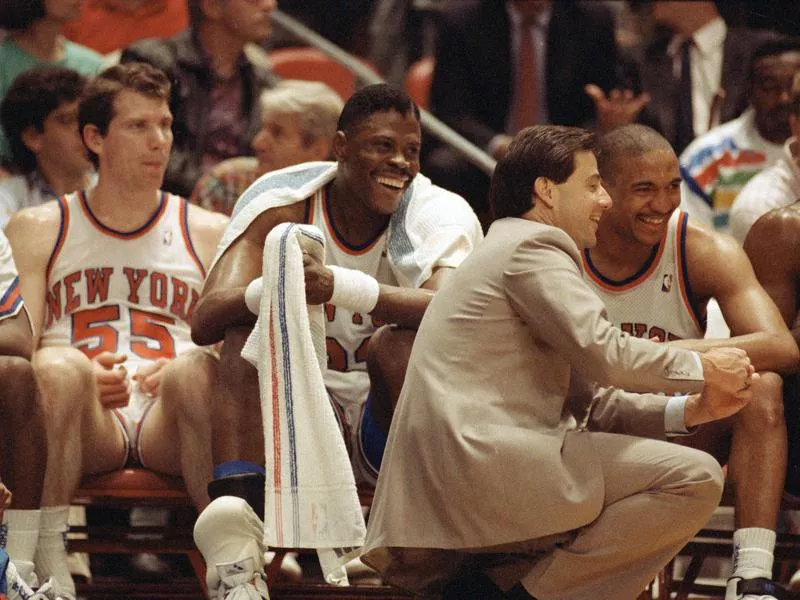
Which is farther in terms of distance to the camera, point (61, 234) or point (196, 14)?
point (196, 14)

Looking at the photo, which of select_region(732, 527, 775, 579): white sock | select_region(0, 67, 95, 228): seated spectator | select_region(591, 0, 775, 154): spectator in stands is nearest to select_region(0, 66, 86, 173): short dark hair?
select_region(0, 67, 95, 228): seated spectator

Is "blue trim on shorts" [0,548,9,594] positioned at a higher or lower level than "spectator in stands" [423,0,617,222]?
lower

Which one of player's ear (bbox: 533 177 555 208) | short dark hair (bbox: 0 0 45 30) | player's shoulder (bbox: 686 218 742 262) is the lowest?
player's shoulder (bbox: 686 218 742 262)

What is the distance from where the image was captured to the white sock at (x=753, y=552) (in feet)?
13.2

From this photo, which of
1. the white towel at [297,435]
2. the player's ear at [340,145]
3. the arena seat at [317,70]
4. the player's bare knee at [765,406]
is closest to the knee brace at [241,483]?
the white towel at [297,435]

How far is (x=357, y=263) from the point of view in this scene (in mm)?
4574

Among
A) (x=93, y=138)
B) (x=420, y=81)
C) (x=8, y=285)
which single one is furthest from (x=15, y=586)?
(x=420, y=81)

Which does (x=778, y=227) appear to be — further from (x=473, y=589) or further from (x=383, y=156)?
(x=473, y=589)

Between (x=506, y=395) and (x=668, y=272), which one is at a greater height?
(x=668, y=272)

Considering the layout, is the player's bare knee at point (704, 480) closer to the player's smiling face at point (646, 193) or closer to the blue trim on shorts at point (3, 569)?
the player's smiling face at point (646, 193)

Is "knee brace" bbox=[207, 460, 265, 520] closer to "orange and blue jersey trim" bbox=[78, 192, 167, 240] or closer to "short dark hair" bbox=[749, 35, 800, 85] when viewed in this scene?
"orange and blue jersey trim" bbox=[78, 192, 167, 240]

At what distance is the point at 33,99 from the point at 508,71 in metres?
1.92

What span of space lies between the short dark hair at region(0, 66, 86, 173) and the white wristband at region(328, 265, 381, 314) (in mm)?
1768

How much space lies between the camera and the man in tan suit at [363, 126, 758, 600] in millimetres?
3537
